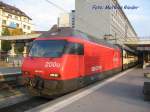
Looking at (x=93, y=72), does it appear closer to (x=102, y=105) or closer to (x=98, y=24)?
(x=102, y=105)

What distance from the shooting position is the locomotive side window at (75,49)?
481 inches

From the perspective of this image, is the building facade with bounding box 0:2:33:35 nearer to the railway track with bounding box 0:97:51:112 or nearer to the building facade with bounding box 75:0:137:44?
the building facade with bounding box 75:0:137:44

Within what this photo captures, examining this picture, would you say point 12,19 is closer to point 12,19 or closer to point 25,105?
point 12,19

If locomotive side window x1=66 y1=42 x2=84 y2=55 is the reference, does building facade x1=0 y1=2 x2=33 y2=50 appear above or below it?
above

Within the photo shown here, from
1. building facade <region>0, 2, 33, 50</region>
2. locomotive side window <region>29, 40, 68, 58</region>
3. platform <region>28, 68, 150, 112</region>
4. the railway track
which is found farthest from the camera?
building facade <region>0, 2, 33, 50</region>

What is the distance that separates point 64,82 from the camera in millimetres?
11477

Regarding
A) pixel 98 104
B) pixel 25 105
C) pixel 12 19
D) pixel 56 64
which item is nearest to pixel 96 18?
pixel 12 19

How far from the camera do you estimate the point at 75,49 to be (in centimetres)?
1285

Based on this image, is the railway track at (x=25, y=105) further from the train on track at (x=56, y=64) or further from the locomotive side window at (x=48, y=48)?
the locomotive side window at (x=48, y=48)

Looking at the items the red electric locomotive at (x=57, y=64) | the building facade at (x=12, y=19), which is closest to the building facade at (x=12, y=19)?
the building facade at (x=12, y=19)

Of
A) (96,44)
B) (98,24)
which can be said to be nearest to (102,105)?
(96,44)

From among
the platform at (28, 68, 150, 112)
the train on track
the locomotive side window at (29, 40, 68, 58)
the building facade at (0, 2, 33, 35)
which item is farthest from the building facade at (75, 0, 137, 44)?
the platform at (28, 68, 150, 112)

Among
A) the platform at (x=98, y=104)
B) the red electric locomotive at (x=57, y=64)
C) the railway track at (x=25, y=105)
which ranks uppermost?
the red electric locomotive at (x=57, y=64)

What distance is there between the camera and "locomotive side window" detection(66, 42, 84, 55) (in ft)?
40.1
